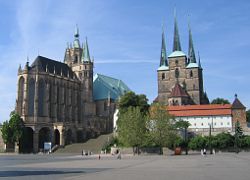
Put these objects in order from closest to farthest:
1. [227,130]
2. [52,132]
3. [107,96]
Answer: [227,130] < [52,132] < [107,96]

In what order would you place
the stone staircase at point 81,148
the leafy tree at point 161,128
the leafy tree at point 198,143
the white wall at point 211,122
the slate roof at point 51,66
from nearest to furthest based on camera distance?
the leafy tree at point 161,128, the leafy tree at point 198,143, the stone staircase at point 81,148, the white wall at point 211,122, the slate roof at point 51,66

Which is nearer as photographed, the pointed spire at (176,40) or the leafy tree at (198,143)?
the leafy tree at (198,143)

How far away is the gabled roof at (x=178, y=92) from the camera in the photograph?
384 ft

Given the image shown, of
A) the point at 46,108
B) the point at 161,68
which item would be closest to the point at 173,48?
the point at 161,68

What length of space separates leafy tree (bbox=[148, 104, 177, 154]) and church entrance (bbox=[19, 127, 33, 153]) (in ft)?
131

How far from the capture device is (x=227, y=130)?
9231cm

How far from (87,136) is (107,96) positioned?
2299 centimetres

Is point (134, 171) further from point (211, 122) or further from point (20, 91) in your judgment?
point (20, 91)

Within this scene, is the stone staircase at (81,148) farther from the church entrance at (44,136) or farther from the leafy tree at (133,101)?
the leafy tree at (133,101)

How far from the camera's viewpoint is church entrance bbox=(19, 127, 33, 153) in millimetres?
91744

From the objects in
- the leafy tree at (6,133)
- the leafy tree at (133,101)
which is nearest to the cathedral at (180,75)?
the leafy tree at (133,101)

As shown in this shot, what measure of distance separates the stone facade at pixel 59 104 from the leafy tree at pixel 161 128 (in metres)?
35.8

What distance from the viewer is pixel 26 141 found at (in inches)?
3713

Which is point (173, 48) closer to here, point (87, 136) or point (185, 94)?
point (185, 94)
